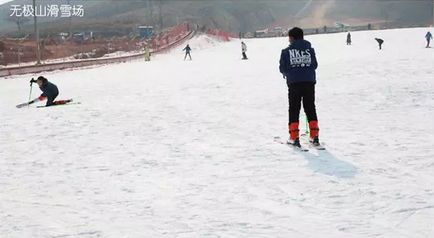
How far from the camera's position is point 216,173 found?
624 cm

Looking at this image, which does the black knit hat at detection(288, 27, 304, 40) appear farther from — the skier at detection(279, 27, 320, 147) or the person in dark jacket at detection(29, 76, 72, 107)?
the person in dark jacket at detection(29, 76, 72, 107)

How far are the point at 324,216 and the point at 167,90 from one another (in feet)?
41.2

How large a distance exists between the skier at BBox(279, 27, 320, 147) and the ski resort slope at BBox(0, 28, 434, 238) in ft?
1.34

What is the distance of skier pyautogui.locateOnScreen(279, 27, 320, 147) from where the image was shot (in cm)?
745

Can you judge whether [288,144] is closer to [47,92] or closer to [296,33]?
[296,33]

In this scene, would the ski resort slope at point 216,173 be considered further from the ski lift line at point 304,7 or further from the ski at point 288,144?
the ski lift line at point 304,7

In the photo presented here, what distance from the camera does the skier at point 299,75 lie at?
745 cm

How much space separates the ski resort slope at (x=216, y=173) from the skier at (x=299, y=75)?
408mm

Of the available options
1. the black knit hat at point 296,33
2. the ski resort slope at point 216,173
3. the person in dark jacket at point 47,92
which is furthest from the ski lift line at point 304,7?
the black knit hat at point 296,33

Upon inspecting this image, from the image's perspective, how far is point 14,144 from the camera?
853cm

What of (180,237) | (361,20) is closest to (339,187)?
(180,237)

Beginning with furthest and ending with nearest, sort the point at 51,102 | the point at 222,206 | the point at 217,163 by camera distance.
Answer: the point at 51,102, the point at 217,163, the point at 222,206

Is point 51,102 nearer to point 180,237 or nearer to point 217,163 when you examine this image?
point 217,163

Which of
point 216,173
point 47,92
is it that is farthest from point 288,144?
point 47,92
